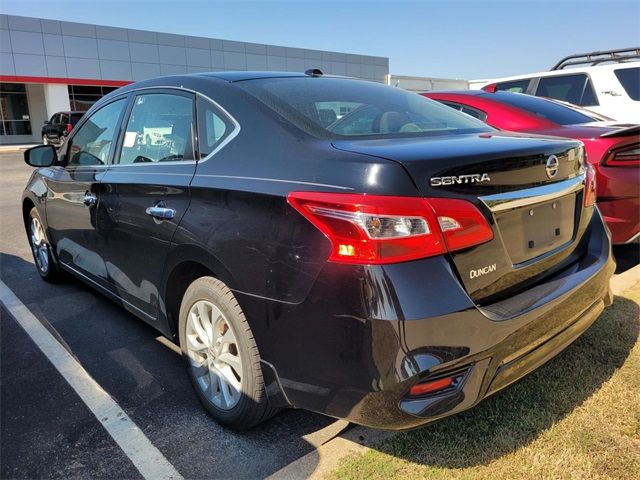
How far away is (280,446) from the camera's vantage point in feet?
7.97

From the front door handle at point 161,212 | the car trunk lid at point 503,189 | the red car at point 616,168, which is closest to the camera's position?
the car trunk lid at point 503,189

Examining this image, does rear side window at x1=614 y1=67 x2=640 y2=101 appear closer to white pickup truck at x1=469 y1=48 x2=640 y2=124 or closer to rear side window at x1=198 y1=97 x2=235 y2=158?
white pickup truck at x1=469 y1=48 x2=640 y2=124

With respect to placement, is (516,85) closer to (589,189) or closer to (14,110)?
(589,189)

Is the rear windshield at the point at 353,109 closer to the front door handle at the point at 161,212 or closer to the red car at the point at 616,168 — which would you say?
the front door handle at the point at 161,212

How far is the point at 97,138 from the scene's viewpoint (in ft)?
12.5

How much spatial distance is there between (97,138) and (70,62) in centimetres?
3049

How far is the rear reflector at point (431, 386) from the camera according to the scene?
1839mm

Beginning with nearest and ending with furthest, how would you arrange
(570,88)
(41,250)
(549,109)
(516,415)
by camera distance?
(516,415) → (41,250) → (549,109) → (570,88)

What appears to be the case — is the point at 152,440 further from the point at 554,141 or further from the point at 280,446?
the point at 554,141

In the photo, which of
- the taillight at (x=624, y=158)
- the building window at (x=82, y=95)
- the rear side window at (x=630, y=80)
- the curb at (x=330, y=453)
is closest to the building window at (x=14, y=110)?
the building window at (x=82, y=95)

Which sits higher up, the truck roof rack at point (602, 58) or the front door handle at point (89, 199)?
the truck roof rack at point (602, 58)

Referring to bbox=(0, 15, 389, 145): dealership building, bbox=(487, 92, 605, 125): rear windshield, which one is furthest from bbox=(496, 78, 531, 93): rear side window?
bbox=(0, 15, 389, 145): dealership building

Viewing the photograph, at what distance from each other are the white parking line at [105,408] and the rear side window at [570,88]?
787cm

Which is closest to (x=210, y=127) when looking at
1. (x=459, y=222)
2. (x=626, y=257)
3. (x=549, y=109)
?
(x=459, y=222)
